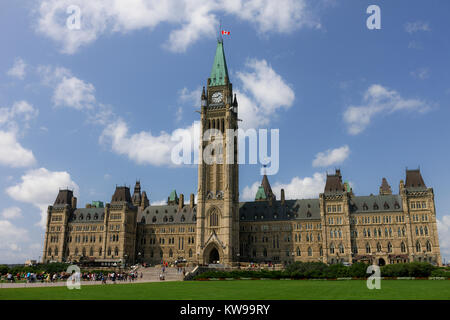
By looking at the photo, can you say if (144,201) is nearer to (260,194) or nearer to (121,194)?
(121,194)

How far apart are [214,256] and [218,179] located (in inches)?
819

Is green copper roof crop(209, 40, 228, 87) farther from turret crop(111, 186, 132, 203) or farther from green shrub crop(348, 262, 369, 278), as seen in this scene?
green shrub crop(348, 262, 369, 278)

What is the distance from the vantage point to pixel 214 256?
10819cm

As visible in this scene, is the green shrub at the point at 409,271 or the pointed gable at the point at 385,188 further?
the pointed gable at the point at 385,188

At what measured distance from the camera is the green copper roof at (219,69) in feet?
393

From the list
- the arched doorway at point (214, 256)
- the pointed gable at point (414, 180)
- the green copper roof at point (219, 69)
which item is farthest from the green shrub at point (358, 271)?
the green copper roof at point (219, 69)

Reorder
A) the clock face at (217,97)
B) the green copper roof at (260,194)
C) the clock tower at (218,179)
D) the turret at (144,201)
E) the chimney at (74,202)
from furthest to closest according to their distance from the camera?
the green copper roof at (260,194) → the turret at (144,201) → the chimney at (74,202) → the clock face at (217,97) → the clock tower at (218,179)

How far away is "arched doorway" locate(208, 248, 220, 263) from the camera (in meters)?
107

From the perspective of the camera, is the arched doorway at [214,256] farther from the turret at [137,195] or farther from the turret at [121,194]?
the turret at [137,195]

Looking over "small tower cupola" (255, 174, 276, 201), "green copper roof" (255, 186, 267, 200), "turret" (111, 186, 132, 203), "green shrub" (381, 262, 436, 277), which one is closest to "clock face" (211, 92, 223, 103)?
"turret" (111, 186, 132, 203)

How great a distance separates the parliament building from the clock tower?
0.90ft

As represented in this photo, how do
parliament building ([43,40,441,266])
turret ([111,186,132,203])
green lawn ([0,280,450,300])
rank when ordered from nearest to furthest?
green lawn ([0,280,450,300]) → parliament building ([43,40,441,266]) → turret ([111,186,132,203])

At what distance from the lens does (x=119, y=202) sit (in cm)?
12119
